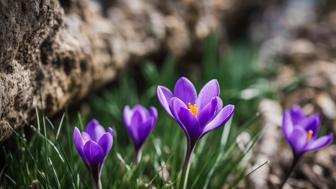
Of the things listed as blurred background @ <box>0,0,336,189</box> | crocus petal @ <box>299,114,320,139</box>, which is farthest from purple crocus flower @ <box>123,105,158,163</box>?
crocus petal @ <box>299,114,320,139</box>

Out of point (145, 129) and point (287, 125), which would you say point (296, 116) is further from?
point (145, 129)

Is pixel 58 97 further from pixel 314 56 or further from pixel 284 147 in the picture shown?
pixel 314 56

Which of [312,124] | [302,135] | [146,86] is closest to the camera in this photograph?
[302,135]

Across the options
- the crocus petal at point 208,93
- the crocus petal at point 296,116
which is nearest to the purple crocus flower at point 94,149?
the crocus petal at point 208,93

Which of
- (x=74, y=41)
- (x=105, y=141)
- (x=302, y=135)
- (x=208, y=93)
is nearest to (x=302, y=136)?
(x=302, y=135)

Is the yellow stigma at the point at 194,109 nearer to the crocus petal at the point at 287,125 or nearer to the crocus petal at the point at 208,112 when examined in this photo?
the crocus petal at the point at 208,112

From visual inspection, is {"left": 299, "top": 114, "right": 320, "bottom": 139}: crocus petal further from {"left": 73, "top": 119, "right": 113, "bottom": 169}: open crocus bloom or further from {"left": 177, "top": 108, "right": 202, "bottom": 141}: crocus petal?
{"left": 73, "top": 119, "right": 113, "bottom": 169}: open crocus bloom
